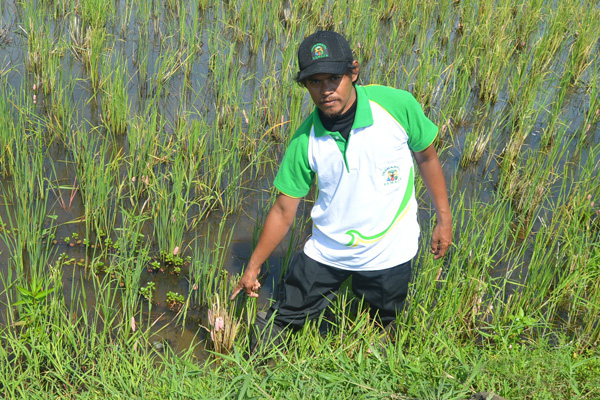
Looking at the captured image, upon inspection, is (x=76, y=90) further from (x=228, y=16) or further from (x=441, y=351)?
(x=441, y=351)

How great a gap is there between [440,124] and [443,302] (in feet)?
5.96

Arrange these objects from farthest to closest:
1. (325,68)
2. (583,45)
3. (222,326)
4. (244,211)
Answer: (583,45), (244,211), (222,326), (325,68)

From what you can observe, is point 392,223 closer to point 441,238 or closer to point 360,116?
point 441,238

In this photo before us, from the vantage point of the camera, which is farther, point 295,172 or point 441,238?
point 441,238

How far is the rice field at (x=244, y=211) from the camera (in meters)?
2.06

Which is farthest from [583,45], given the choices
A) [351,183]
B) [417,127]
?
[351,183]

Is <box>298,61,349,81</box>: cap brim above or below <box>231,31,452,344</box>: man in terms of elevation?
above

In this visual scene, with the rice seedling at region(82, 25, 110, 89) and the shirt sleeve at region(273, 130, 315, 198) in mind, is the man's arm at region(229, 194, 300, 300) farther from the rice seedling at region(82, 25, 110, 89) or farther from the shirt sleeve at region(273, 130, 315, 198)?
the rice seedling at region(82, 25, 110, 89)

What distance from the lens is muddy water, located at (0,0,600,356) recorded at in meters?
2.81

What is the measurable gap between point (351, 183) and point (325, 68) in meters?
0.41

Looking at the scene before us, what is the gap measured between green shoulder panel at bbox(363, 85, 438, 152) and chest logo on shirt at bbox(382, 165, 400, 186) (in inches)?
5.4

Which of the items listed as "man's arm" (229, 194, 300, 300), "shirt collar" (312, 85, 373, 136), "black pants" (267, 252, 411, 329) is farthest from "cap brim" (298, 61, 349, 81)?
"black pants" (267, 252, 411, 329)

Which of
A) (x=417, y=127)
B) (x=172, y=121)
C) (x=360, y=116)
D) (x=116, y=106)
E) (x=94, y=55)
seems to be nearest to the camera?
(x=360, y=116)

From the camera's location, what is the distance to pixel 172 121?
406cm
